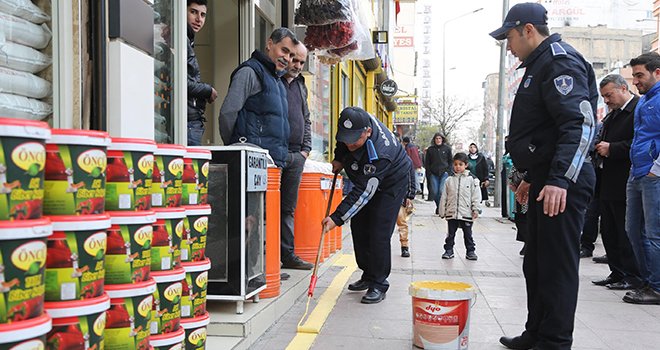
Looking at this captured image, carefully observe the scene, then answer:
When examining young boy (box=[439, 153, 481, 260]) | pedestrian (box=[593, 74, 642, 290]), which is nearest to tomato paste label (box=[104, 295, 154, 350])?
pedestrian (box=[593, 74, 642, 290])

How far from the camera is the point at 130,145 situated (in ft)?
7.86

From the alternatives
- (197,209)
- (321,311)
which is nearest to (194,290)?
(197,209)

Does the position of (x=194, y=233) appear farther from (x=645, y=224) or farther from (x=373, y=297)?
(x=645, y=224)

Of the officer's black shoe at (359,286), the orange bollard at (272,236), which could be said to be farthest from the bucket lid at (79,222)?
the officer's black shoe at (359,286)

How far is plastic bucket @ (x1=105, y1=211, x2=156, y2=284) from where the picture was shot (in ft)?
7.61

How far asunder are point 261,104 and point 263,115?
0.10 m


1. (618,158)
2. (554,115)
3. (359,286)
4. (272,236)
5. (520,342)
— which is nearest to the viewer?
(554,115)

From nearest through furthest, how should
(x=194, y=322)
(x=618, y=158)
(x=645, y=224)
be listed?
(x=194, y=322) → (x=645, y=224) → (x=618, y=158)

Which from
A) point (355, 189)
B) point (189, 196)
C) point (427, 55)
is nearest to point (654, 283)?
point (355, 189)

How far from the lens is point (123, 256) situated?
2.35 m

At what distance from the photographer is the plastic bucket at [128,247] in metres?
2.32

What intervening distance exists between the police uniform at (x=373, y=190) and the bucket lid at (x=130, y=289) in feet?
8.32

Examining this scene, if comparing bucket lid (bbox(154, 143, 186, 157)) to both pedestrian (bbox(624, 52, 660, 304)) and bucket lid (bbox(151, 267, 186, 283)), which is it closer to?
bucket lid (bbox(151, 267, 186, 283))

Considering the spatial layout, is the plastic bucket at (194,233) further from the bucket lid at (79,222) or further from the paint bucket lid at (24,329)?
the paint bucket lid at (24,329)
